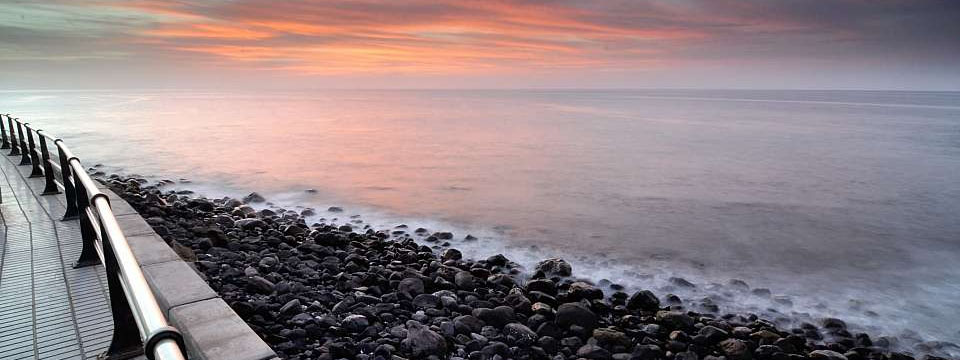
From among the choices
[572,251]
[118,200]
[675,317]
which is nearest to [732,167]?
[572,251]

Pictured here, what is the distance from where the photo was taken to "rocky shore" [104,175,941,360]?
200 inches

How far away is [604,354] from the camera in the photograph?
519cm

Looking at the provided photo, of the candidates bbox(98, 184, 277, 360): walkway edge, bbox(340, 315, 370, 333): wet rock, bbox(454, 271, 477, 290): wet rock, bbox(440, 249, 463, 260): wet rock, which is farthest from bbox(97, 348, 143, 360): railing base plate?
bbox(440, 249, 463, 260): wet rock

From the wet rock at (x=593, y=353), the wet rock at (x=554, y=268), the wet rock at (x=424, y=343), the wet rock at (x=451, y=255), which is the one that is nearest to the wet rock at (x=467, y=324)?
the wet rock at (x=424, y=343)

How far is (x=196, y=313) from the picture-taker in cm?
371

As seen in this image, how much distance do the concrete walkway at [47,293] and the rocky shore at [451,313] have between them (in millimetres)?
1297

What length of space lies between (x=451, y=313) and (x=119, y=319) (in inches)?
135

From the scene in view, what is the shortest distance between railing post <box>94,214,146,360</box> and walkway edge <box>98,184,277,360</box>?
1.18ft

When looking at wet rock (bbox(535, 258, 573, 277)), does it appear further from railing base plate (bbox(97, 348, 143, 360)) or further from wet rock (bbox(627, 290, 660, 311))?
railing base plate (bbox(97, 348, 143, 360))

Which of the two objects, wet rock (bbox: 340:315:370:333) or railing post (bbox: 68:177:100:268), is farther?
wet rock (bbox: 340:315:370:333)

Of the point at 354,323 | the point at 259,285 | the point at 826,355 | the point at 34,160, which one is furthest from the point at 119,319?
the point at 34,160

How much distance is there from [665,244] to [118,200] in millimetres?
8965

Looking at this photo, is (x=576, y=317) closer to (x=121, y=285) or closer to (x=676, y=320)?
(x=676, y=320)

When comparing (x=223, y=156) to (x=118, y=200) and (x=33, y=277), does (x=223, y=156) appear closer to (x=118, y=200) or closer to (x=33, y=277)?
(x=118, y=200)
